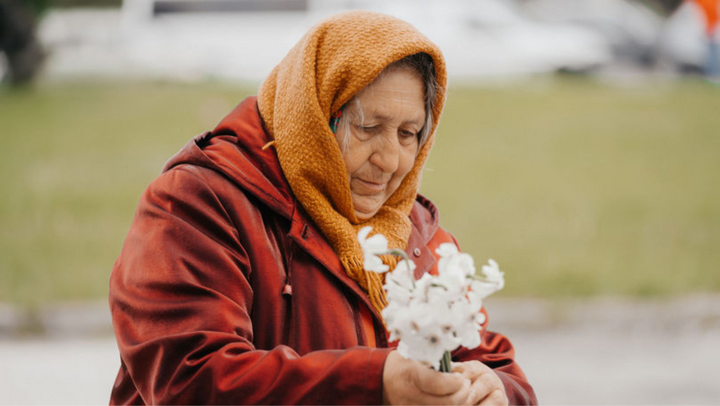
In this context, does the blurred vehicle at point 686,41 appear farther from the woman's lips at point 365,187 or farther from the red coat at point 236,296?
Answer: the red coat at point 236,296

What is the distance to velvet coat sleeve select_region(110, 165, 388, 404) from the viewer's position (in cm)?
167

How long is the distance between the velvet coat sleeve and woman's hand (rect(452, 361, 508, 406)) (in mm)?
288

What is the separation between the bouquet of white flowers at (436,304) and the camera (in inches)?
58.1

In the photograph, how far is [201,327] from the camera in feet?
5.60

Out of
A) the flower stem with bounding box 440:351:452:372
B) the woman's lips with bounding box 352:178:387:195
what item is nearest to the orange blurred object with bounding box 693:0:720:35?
the woman's lips with bounding box 352:178:387:195

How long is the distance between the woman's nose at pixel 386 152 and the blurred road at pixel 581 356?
3.20m

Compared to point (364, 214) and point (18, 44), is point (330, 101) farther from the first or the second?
point (18, 44)

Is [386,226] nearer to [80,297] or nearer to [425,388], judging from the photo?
[425,388]

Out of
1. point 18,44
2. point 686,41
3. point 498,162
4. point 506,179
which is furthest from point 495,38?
point 18,44

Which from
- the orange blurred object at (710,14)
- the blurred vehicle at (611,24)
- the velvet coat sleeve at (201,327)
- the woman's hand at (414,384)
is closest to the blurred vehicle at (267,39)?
the blurred vehicle at (611,24)

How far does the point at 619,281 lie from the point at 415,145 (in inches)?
187

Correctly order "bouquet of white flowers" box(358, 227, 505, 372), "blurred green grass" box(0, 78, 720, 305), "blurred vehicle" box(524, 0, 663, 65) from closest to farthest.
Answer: "bouquet of white flowers" box(358, 227, 505, 372) < "blurred green grass" box(0, 78, 720, 305) < "blurred vehicle" box(524, 0, 663, 65)

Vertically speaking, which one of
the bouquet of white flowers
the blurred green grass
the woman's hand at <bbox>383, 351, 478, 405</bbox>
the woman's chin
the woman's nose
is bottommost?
the woman's hand at <bbox>383, 351, 478, 405</bbox>

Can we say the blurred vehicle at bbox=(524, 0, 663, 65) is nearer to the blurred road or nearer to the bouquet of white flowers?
the blurred road
